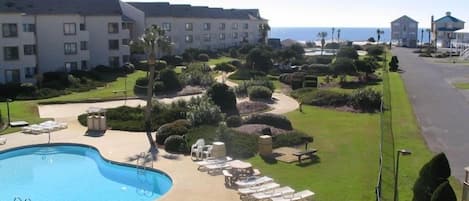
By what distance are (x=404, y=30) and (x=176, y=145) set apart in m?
127

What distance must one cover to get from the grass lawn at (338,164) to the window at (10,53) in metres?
34.4

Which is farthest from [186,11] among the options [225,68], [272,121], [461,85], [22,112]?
[272,121]

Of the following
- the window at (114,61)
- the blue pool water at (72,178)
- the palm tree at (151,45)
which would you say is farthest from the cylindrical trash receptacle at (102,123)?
the window at (114,61)

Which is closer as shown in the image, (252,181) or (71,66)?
(252,181)

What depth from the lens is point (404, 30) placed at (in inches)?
5714

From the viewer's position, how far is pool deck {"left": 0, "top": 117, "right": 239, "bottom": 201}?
2252 cm

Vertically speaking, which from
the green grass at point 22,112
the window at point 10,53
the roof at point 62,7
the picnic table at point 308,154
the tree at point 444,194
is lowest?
the picnic table at point 308,154

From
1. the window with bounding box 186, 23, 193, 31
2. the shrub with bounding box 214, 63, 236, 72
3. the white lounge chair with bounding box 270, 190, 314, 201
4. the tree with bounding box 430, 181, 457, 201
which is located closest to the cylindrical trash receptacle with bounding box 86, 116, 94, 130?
the white lounge chair with bounding box 270, 190, 314, 201

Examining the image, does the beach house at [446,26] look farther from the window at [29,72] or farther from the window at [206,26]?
the window at [29,72]

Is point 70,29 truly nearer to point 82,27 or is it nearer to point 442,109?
point 82,27

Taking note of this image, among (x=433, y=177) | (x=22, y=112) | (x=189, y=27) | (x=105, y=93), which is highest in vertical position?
(x=189, y=27)

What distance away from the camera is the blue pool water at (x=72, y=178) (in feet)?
79.4

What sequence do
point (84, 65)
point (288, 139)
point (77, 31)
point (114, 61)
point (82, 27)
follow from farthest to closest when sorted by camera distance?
point (114, 61) → point (82, 27) → point (84, 65) → point (77, 31) → point (288, 139)

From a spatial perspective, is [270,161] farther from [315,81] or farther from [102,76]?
[102,76]
